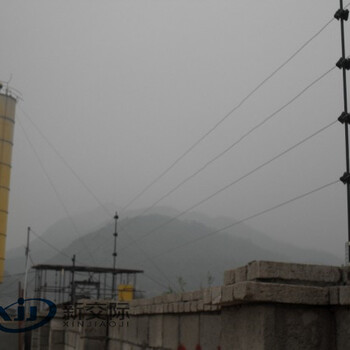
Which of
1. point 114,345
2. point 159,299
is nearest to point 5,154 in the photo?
point 114,345

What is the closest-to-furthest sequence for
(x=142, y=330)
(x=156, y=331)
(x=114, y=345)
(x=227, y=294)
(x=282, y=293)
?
(x=282, y=293)
(x=227, y=294)
(x=156, y=331)
(x=142, y=330)
(x=114, y=345)

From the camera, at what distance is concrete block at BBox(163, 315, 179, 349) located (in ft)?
27.1

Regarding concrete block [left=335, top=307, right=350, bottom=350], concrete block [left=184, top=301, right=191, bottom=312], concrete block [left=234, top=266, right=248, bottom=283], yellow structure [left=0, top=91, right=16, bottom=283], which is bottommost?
concrete block [left=335, top=307, right=350, bottom=350]

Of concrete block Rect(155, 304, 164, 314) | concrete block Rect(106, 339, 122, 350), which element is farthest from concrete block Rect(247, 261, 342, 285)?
concrete block Rect(106, 339, 122, 350)

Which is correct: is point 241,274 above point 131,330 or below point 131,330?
above

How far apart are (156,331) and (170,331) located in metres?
0.68

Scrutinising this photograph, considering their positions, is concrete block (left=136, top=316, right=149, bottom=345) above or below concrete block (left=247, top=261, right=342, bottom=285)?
below

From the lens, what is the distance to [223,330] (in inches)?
210

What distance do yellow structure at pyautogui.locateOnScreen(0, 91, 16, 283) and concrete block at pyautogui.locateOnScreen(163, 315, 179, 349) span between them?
2867 cm

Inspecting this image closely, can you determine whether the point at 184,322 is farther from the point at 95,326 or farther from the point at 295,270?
the point at 95,326

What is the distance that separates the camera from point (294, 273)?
484cm

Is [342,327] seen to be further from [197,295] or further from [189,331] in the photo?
[189,331]

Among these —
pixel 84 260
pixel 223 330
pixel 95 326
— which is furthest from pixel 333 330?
pixel 84 260

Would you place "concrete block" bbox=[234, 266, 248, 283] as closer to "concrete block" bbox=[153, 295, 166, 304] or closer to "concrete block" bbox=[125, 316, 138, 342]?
"concrete block" bbox=[153, 295, 166, 304]
